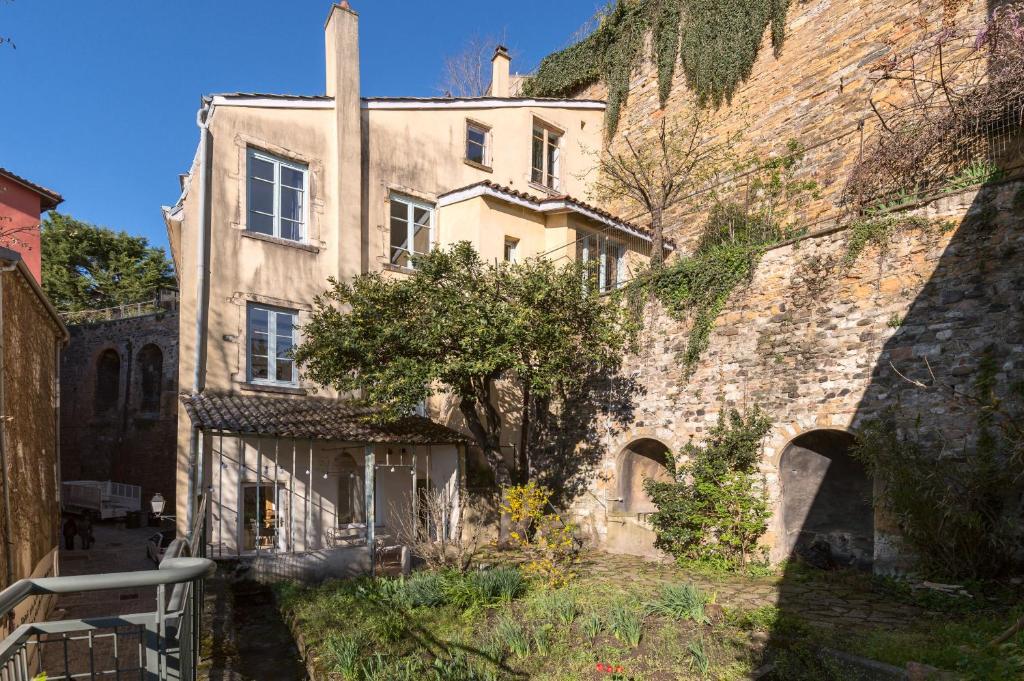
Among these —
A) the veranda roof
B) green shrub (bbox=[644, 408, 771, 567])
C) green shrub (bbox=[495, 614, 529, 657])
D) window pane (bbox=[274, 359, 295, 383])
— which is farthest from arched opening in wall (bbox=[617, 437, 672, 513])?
window pane (bbox=[274, 359, 295, 383])

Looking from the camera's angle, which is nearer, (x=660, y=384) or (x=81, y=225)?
(x=660, y=384)

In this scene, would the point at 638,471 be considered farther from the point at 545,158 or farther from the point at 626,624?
the point at 545,158

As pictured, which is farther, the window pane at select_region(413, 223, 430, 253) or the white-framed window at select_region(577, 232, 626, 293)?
the white-framed window at select_region(577, 232, 626, 293)

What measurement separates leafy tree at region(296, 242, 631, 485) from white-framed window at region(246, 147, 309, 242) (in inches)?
88.7

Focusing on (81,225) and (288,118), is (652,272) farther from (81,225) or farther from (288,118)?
(81,225)

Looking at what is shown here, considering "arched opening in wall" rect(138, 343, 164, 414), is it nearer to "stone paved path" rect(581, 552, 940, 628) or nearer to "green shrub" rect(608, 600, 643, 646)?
"stone paved path" rect(581, 552, 940, 628)

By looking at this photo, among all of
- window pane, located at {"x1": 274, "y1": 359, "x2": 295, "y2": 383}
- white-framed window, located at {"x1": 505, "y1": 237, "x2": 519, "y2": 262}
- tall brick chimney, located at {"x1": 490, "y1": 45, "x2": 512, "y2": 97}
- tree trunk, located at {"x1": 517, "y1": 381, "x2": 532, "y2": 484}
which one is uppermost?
tall brick chimney, located at {"x1": 490, "y1": 45, "x2": 512, "y2": 97}

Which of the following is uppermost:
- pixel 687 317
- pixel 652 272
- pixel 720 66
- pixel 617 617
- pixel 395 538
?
pixel 720 66

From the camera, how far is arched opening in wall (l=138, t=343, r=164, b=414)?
26266 mm

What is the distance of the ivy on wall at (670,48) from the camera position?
16031 mm

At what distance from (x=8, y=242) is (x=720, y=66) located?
1745 centimetres

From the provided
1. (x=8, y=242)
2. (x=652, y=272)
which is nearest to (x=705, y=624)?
(x=652, y=272)

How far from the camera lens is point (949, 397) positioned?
8320 mm

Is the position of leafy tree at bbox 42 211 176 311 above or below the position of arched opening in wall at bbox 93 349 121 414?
above
